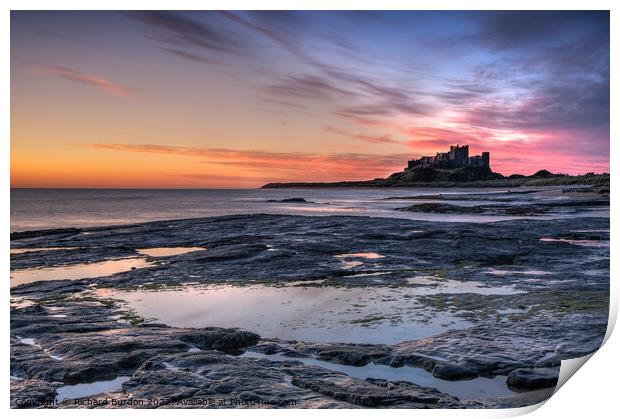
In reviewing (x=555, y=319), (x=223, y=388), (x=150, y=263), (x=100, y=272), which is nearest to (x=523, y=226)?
(x=555, y=319)

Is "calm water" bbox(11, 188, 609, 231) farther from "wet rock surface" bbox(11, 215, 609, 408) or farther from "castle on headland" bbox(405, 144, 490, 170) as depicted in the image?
"wet rock surface" bbox(11, 215, 609, 408)

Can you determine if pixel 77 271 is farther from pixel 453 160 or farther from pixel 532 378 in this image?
pixel 453 160

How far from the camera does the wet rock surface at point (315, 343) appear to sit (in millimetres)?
5961

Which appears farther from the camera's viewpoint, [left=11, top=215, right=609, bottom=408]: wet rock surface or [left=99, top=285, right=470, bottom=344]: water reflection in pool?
[left=99, top=285, right=470, bottom=344]: water reflection in pool

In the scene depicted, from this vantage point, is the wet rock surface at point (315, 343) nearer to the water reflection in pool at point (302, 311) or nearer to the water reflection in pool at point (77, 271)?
the water reflection in pool at point (302, 311)

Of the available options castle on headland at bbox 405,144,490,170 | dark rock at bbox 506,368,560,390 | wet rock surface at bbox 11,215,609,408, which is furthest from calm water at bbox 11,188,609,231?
dark rock at bbox 506,368,560,390

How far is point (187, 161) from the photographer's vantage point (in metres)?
15.9

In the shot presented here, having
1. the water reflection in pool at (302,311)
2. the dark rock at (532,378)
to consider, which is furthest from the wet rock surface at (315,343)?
the water reflection in pool at (302,311)

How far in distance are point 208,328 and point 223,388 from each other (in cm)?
217

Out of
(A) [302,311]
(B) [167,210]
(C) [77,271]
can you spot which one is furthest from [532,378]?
(B) [167,210]

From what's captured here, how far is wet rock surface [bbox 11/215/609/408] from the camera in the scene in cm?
596

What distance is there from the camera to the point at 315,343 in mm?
7320

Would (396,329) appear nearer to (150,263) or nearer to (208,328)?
(208,328)
